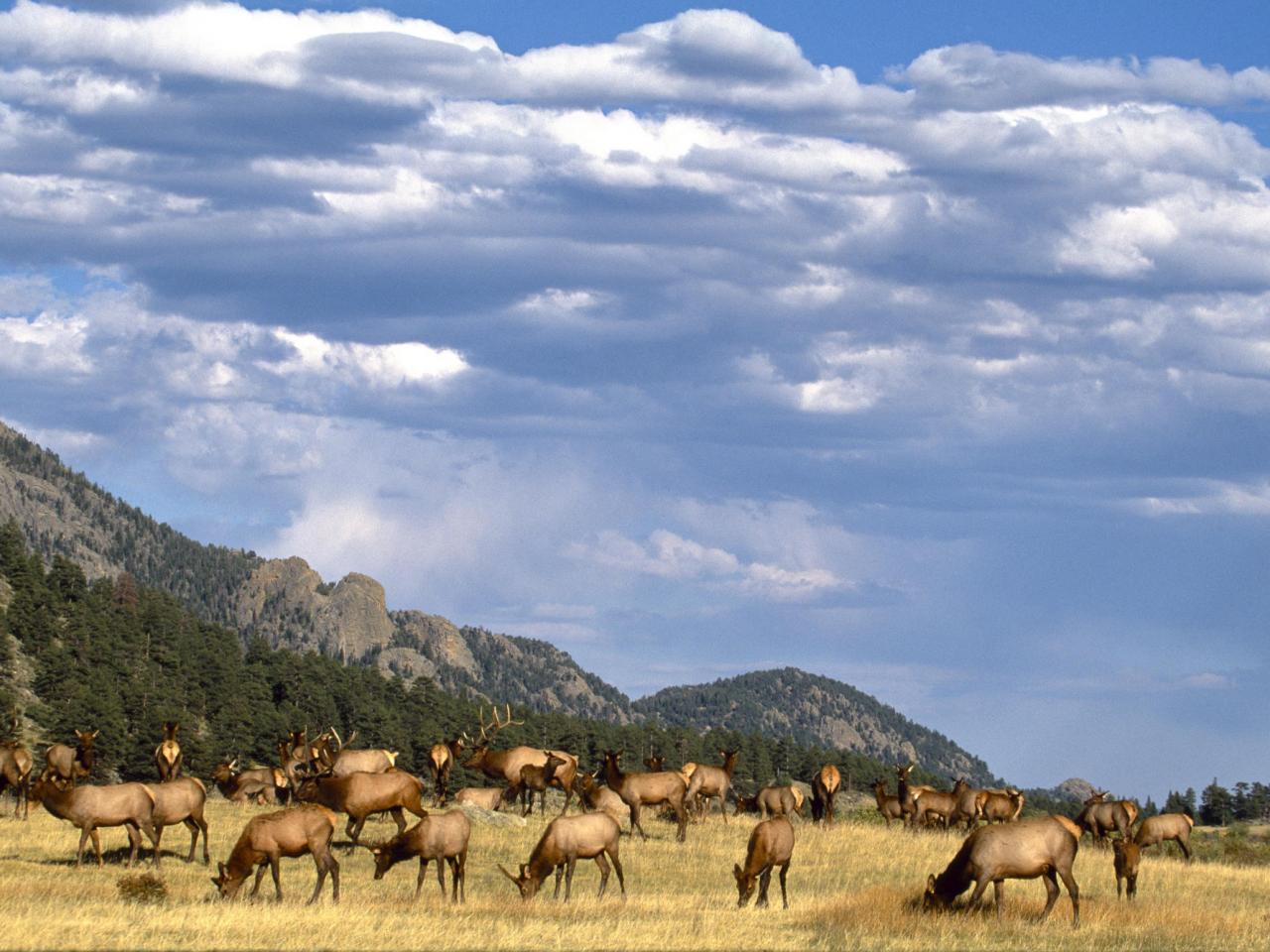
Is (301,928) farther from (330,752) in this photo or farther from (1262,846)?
(1262,846)

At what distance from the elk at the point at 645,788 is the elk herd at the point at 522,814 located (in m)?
0.04

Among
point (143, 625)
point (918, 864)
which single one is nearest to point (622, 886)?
point (918, 864)

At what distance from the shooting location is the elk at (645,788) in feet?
135

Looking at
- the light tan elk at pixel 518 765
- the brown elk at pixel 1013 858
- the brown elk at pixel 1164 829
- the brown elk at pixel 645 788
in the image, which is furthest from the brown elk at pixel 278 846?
the brown elk at pixel 1164 829

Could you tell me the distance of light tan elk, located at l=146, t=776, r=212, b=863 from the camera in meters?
33.6

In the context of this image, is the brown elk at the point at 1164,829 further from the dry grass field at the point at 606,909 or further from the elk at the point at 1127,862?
the elk at the point at 1127,862

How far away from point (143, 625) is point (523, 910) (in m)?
114

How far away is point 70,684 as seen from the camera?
314 ft

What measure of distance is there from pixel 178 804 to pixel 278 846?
624 cm

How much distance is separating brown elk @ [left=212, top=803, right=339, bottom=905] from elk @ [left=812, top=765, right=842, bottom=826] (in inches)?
889

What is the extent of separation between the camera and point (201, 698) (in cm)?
11338

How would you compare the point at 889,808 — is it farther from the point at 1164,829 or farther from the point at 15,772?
the point at 15,772

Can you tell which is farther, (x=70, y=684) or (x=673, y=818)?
(x=70, y=684)

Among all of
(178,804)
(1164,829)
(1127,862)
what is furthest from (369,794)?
(1164,829)
